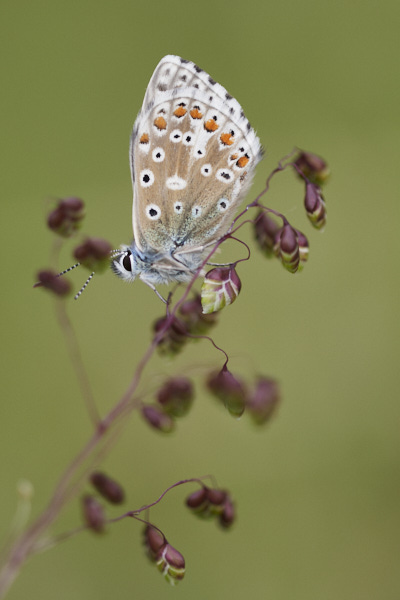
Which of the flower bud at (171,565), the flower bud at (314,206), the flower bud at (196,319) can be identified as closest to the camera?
the flower bud at (171,565)

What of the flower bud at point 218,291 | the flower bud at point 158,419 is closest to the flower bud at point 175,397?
the flower bud at point 158,419

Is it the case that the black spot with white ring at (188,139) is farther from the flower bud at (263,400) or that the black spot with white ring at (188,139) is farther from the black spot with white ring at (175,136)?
the flower bud at (263,400)

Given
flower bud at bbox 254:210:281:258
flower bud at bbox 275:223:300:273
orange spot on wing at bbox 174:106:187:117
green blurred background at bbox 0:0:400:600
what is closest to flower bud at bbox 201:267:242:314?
flower bud at bbox 275:223:300:273

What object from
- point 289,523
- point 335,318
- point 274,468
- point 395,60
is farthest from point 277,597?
point 395,60

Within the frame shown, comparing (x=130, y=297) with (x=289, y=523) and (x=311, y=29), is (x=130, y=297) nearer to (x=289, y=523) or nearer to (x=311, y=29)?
(x=289, y=523)

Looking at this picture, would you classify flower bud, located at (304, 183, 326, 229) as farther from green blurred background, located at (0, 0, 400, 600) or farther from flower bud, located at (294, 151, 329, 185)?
green blurred background, located at (0, 0, 400, 600)

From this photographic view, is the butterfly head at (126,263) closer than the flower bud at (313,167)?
No

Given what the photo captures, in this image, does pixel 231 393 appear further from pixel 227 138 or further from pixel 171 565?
pixel 227 138

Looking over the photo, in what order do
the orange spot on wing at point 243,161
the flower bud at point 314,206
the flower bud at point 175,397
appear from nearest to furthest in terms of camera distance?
the flower bud at point 314,206
the flower bud at point 175,397
the orange spot on wing at point 243,161
